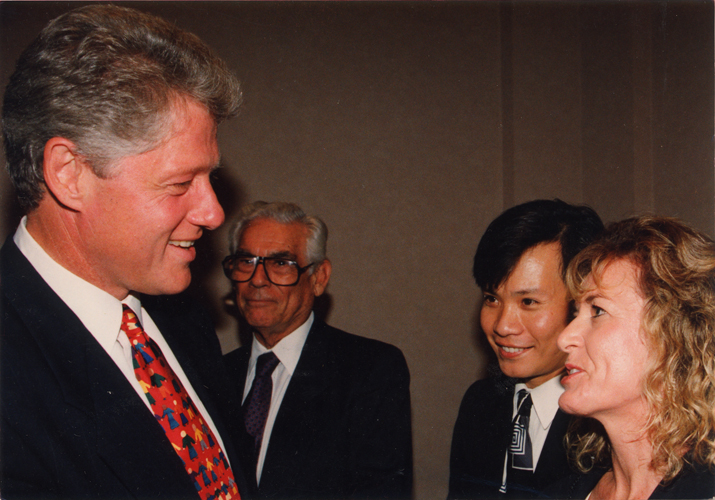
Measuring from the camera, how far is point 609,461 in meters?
1.46

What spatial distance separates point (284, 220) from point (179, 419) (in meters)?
1.38

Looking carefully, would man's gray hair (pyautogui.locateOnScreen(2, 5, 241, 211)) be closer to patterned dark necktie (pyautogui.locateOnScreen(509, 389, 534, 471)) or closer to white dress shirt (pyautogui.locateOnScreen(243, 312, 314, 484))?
white dress shirt (pyautogui.locateOnScreen(243, 312, 314, 484))

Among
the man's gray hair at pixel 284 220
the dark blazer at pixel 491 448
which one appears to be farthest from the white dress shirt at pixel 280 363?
the dark blazer at pixel 491 448

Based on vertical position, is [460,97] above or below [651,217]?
above

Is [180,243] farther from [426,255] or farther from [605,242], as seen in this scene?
[426,255]

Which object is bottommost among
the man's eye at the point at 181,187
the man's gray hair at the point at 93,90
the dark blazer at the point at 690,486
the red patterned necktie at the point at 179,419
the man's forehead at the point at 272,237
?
the dark blazer at the point at 690,486

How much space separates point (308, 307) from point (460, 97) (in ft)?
5.38

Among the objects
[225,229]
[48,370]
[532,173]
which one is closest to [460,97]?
[532,173]

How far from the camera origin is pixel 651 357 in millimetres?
1238

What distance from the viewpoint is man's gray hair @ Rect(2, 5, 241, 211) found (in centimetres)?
108

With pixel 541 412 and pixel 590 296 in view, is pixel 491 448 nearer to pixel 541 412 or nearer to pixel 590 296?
pixel 541 412

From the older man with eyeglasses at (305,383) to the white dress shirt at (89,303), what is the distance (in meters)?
0.75

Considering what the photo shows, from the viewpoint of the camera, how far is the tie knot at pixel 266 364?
234 centimetres

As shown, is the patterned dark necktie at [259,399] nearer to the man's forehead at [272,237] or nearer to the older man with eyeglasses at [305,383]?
the older man with eyeglasses at [305,383]
